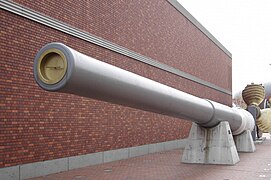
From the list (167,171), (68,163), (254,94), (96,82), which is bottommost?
(167,171)

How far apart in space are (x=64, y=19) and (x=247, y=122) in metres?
7.93

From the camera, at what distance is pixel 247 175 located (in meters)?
8.34

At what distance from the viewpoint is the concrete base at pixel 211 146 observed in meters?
9.99

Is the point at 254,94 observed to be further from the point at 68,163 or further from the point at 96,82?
the point at 96,82

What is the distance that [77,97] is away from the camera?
9789mm

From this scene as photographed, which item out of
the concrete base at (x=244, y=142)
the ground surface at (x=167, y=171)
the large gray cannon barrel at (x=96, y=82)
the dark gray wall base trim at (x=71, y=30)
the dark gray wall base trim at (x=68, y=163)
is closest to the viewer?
the large gray cannon barrel at (x=96, y=82)

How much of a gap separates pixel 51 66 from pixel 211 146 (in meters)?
7.04

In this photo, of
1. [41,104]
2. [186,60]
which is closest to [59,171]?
[41,104]

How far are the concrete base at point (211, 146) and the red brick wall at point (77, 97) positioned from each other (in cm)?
272

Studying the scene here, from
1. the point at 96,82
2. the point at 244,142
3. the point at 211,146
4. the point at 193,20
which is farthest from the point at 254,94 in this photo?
the point at 96,82

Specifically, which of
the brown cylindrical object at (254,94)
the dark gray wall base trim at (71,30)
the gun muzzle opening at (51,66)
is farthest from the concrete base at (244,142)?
the gun muzzle opening at (51,66)

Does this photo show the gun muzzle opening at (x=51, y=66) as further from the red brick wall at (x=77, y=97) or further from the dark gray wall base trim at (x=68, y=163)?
the dark gray wall base trim at (x=68, y=163)

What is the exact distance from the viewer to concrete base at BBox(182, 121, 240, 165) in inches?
393

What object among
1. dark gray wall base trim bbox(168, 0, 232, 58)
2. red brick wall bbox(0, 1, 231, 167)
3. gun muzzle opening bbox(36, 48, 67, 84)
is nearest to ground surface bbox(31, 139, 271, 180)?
red brick wall bbox(0, 1, 231, 167)
